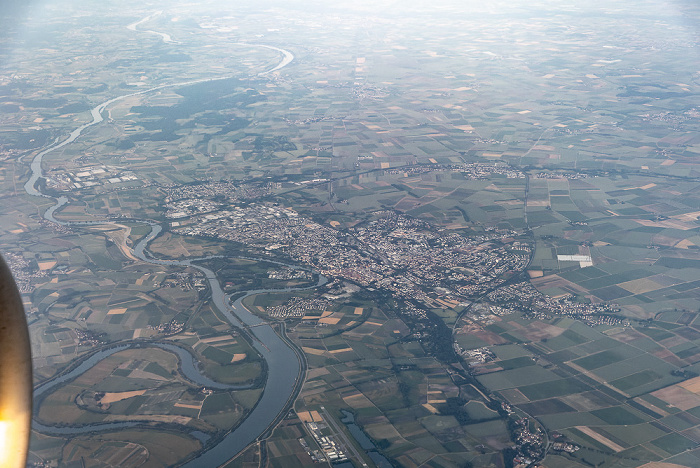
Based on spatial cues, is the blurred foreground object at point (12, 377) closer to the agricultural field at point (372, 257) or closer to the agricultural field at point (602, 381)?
the agricultural field at point (372, 257)

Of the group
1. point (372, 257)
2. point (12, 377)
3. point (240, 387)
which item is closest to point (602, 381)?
point (240, 387)

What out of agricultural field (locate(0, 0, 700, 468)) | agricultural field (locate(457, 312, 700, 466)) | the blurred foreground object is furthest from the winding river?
the blurred foreground object

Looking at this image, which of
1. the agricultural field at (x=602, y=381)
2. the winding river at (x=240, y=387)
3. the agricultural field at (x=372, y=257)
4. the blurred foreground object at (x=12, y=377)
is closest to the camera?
the blurred foreground object at (x=12, y=377)

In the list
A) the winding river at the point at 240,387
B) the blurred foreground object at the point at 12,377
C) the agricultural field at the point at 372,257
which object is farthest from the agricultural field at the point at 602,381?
the blurred foreground object at the point at 12,377

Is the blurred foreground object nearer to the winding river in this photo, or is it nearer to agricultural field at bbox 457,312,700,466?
the winding river

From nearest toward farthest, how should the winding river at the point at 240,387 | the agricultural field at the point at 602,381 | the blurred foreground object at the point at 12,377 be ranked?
1. the blurred foreground object at the point at 12,377
2. the agricultural field at the point at 602,381
3. the winding river at the point at 240,387

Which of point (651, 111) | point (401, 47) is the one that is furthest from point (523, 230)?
point (401, 47)

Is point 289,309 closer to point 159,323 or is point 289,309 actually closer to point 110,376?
point 159,323

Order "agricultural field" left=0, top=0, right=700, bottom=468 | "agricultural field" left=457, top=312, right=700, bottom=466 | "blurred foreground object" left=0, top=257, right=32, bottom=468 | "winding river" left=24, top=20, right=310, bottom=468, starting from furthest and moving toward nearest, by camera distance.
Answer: "agricultural field" left=0, top=0, right=700, bottom=468 < "winding river" left=24, top=20, right=310, bottom=468 < "agricultural field" left=457, top=312, right=700, bottom=466 < "blurred foreground object" left=0, top=257, right=32, bottom=468
